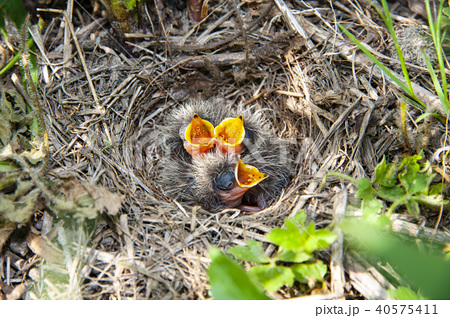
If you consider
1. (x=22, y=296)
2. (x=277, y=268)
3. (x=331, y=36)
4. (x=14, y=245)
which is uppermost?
(x=331, y=36)

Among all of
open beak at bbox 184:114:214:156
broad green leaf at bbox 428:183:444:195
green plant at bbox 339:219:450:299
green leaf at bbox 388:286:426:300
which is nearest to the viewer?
green plant at bbox 339:219:450:299

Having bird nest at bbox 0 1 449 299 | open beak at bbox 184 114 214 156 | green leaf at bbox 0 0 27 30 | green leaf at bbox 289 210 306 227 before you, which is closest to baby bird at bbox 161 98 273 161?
open beak at bbox 184 114 214 156

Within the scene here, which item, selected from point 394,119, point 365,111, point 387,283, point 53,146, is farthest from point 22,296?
point 394,119

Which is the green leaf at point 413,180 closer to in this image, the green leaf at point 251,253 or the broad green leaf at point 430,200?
the broad green leaf at point 430,200

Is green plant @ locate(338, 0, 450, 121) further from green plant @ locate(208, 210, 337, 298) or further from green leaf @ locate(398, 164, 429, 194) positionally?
green plant @ locate(208, 210, 337, 298)

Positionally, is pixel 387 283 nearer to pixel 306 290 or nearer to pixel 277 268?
pixel 306 290

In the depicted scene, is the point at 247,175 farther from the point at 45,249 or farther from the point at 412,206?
the point at 45,249

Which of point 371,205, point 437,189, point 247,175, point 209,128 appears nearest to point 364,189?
point 371,205
